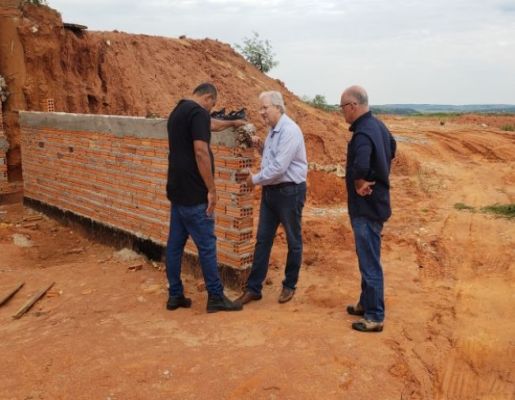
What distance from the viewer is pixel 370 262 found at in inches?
160

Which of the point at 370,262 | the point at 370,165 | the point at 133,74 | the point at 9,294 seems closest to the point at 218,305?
the point at 370,262

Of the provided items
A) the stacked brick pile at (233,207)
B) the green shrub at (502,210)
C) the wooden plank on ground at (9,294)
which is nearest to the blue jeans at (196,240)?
the stacked brick pile at (233,207)

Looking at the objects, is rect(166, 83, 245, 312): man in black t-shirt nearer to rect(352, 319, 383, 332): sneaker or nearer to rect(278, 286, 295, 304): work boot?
rect(278, 286, 295, 304): work boot

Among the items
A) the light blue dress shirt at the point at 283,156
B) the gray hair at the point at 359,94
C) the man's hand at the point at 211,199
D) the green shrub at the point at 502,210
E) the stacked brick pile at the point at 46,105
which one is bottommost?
the green shrub at the point at 502,210

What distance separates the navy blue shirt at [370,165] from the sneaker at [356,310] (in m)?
0.90

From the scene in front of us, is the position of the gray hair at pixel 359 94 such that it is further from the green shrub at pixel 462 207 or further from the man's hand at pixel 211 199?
the green shrub at pixel 462 207

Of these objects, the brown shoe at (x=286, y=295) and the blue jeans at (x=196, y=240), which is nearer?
the blue jeans at (x=196, y=240)

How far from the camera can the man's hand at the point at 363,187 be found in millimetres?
3830

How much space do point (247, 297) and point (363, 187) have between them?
5.56ft

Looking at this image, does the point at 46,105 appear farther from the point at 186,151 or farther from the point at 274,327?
the point at 274,327

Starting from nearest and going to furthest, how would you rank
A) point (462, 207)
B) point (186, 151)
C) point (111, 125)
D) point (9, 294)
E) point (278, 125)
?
1. point (186, 151)
2. point (278, 125)
3. point (9, 294)
4. point (111, 125)
5. point (462, 207)

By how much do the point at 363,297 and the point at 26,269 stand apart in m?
4.49

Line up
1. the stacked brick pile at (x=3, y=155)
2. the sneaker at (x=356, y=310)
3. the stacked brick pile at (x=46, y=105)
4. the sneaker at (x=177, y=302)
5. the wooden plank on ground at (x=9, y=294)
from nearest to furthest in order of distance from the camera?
the sneaker at (x=356, y=310), the sneaker at (x=177, y=302), the wooden plank on ground at (x=9, y=294), the stacked brick pile at (x=3, y=155), the stacked brick pile at (x=46, y=105)

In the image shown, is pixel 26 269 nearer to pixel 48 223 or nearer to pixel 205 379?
pixel 48 223
